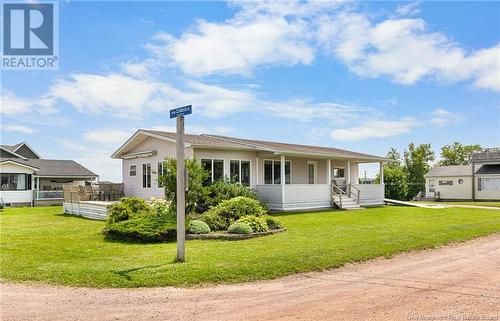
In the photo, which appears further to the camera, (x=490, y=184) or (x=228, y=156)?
(x=490, y=184)

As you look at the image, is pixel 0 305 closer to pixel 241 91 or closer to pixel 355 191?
pixel 241 91

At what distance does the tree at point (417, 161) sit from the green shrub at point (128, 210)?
1759 inches

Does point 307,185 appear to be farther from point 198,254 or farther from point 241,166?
point 198,254

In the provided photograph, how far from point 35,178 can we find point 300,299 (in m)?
35.7

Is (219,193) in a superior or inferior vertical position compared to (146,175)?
inferior

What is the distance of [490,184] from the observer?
40438 millimetres

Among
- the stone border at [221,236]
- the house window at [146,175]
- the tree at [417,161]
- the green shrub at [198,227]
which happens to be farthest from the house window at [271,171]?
the tree at [417,161]

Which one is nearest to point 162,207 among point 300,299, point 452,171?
point 300,299

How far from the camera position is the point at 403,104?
29062 millimetres

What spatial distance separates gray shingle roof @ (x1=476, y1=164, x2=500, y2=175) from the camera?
1597 inches

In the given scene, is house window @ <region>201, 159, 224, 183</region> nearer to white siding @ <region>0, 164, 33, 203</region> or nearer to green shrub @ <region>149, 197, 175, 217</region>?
green shrub @ <region>149, 197, 175, 217</region>

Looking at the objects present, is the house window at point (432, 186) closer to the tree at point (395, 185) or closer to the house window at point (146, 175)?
the tree at point (395, 185)

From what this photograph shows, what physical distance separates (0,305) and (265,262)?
454 centimetres

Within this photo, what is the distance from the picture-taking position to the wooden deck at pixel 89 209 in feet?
62.8
